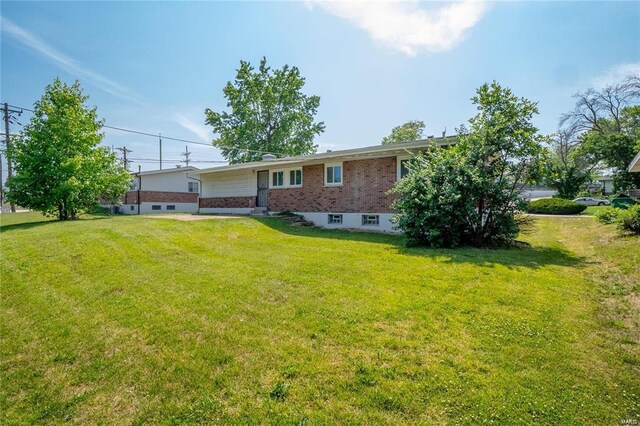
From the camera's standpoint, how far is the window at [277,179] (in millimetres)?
17219

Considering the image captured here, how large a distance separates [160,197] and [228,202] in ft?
32.7

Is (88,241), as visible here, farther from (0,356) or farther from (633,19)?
(633,19)

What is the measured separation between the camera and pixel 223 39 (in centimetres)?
1216

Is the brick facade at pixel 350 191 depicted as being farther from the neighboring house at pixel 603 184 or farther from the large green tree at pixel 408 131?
the neighboring house at pixel 603 184

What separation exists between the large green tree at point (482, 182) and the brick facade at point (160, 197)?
23306mm

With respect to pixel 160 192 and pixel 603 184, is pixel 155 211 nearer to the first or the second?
pixel 160 192

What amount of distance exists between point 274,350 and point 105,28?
45.2 ft

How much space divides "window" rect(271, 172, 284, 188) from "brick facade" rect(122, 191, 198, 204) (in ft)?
45.4

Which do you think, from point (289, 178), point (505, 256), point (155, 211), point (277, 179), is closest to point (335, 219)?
point (289, 178)

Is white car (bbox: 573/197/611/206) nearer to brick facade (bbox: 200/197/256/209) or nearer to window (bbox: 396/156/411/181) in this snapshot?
window (bbox: 396/156/411/181)

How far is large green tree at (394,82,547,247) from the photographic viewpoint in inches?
361

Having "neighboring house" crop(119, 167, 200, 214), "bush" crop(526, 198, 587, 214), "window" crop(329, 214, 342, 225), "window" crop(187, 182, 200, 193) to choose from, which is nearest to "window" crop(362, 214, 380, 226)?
"window" crop(329, 214, 342, 225)

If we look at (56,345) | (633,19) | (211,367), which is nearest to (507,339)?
(211,367)

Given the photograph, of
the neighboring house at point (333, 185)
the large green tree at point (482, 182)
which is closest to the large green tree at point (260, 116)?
the neighboring house at point (333, 185)
